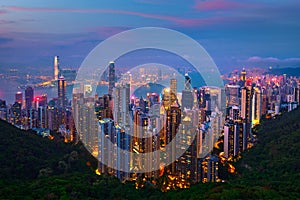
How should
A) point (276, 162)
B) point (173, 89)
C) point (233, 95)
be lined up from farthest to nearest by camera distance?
1. point (233, 95)
2. point (173, 89)
3. point (276, 162)

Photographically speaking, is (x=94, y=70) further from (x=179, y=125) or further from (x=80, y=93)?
(x=80, y=93)

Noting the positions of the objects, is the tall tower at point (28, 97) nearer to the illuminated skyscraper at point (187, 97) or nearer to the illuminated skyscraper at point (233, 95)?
the illuminated skyscraper at point (187, 97)

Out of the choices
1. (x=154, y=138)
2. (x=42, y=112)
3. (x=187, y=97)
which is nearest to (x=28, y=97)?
(x=42, y=112)

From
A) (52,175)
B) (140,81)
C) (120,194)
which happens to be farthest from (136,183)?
(140,81)

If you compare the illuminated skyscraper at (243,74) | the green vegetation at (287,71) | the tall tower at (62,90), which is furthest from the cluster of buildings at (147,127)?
the green vegetation at (287,71)

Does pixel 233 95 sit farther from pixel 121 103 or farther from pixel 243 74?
pixel 121 103

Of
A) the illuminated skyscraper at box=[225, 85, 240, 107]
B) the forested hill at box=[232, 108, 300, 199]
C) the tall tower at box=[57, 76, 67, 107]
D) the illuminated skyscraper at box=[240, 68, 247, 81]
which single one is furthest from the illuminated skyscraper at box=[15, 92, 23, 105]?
the illuminated skyscraper at box=[240, 68, 247, 81]

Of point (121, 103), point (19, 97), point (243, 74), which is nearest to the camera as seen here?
point (121, 103)
